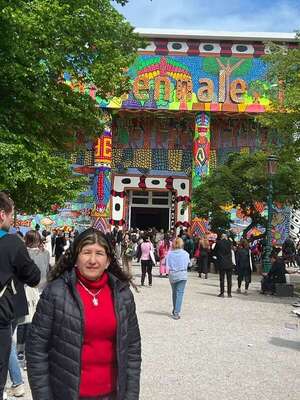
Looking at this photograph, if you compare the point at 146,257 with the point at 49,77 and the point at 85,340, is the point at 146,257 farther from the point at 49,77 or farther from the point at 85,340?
the point at 85,340

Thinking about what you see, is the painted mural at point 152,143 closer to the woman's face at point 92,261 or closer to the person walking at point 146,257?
the person walking at point 146,257

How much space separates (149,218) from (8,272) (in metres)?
34.9

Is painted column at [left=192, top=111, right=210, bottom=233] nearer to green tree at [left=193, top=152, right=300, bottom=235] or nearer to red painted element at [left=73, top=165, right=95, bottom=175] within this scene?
red painted element at [left=73, top=165, right=95, bottom=175]

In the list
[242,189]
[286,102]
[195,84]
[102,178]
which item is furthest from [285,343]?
[195,84]

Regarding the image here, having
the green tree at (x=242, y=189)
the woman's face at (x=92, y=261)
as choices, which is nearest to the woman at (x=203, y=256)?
the green tree at (x=242, y=189)

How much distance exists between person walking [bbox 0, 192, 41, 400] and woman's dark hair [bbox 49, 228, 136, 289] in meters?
0.91

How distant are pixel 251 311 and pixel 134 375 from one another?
9210 mm

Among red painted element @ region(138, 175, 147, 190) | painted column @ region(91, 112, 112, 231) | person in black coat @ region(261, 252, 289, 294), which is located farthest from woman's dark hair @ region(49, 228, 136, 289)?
red painted element @ region(138, 175, 147, 190)

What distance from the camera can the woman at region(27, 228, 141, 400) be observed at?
2816 mm

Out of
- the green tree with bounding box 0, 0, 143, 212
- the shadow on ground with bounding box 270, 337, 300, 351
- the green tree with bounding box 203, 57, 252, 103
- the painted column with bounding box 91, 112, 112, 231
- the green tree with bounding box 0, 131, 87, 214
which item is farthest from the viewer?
the green tree with bounding box 203, 57, 252, 103

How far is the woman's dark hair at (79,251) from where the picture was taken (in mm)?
3086

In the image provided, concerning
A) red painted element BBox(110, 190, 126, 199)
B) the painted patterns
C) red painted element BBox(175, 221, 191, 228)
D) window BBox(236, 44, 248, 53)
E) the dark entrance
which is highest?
window BBox(236, 44, 248, 53)

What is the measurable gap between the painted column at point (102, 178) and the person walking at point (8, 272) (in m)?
30.2

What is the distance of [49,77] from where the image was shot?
1342cm
